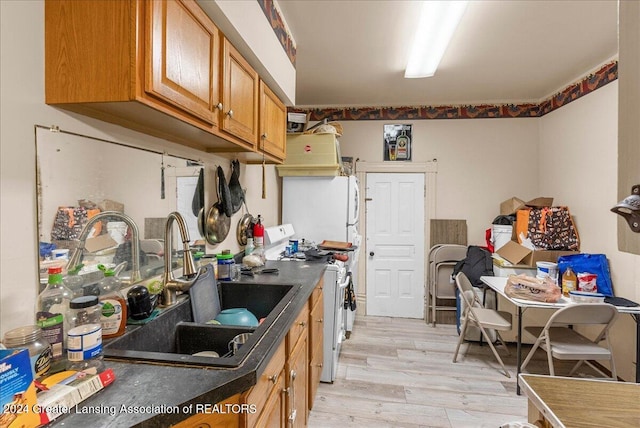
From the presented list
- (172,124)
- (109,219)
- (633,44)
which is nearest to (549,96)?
(633,44)

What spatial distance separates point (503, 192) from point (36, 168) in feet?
13.7

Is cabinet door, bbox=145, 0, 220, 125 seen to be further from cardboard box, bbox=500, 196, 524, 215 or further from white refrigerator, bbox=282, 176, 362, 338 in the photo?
cardboard box, bbox=500, 196, 524, 215

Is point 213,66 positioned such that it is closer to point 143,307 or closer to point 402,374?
point 143,307

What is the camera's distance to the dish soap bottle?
1.00 m

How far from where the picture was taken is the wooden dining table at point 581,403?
87 cm

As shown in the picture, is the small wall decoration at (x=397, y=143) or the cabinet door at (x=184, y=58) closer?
the cabinet door at (x=184, y=58)

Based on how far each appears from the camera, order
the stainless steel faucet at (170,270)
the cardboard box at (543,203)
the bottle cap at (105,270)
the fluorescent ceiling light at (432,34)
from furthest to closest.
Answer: the cardboard box at (543,203) < the fluorescent ceiling light at (432,34) < the stainless steel faucet at (170,270) < the bottle cap at (105,270)

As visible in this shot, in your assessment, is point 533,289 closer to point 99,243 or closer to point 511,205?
point 511,205

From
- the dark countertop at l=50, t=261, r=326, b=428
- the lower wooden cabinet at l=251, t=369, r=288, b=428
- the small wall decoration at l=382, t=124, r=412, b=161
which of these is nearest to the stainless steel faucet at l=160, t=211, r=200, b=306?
the dark countertop at l=50, t=261, r=326, b=428

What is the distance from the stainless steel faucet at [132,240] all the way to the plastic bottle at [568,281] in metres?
3.00

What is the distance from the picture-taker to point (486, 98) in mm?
3732

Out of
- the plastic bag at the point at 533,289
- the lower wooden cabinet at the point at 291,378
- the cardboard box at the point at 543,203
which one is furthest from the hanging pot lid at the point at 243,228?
the cardboard box at the point at 543,203

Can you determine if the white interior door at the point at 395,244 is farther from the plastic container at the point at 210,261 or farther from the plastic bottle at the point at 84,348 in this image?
the plastic bottle at the point at 84,348

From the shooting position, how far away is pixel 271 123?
199 cm
